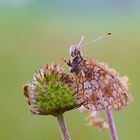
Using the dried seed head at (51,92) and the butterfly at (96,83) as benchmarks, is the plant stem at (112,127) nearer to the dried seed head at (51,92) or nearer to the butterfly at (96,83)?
the butterfly at (96,83)

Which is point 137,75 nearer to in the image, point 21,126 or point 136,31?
point 21,126

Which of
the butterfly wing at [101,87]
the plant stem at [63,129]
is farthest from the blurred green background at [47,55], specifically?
the plant stem at [63,129]

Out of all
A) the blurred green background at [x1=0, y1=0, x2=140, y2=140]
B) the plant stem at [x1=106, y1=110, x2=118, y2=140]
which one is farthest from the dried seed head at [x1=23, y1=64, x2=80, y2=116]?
the blurred green background at [x1=0, y1=0, x2=140, y2=140]

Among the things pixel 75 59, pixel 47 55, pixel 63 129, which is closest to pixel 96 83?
pixel 75 59

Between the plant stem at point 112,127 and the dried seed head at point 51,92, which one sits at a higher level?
the dried seed head at point 51,92

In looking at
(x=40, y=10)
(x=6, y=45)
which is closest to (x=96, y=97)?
(x=6, y=45)
